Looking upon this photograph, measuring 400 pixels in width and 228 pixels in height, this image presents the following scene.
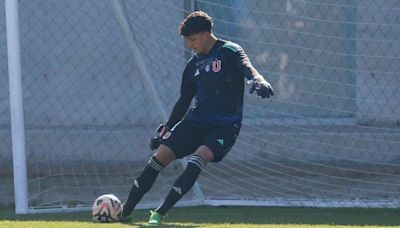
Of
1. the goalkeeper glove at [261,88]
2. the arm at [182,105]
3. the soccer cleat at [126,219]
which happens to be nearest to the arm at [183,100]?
the arm at [182,105]

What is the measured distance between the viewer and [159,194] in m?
9.79

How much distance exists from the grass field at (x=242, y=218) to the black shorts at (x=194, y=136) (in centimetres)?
54

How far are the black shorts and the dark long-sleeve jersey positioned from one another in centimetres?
4

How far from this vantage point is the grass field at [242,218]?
7.74 meters

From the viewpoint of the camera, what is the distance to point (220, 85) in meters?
7.67

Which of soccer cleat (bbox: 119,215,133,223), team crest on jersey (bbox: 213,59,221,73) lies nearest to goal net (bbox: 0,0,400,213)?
soccer cleat (bbox: 119,215,133,223)

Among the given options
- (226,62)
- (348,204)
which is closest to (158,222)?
(226,62)

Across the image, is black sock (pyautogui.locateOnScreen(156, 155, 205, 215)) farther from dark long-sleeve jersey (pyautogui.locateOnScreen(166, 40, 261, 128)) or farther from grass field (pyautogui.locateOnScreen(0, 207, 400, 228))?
dark long-sleeve jersey (pyautogui.locateOnScreen(166, 40, 261, 128))

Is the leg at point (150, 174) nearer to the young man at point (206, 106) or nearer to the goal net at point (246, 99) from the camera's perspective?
the young man at point (206, 106)

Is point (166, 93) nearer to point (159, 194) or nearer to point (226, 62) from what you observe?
point (159, 194)

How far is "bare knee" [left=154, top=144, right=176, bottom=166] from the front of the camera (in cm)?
770

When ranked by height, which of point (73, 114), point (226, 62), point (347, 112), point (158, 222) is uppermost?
point (73, 114)

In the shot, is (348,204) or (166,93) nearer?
(348,204)

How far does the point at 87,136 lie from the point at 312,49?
2530mm
